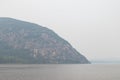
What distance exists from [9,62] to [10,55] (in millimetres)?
4944

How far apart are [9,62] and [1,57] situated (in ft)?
38.1

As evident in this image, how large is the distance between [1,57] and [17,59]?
14.3m

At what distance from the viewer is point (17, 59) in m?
200

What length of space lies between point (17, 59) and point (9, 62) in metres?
5.73

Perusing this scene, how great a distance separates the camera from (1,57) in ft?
619

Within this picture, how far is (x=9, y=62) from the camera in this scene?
19900 centimetres

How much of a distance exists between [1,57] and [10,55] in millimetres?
10410
